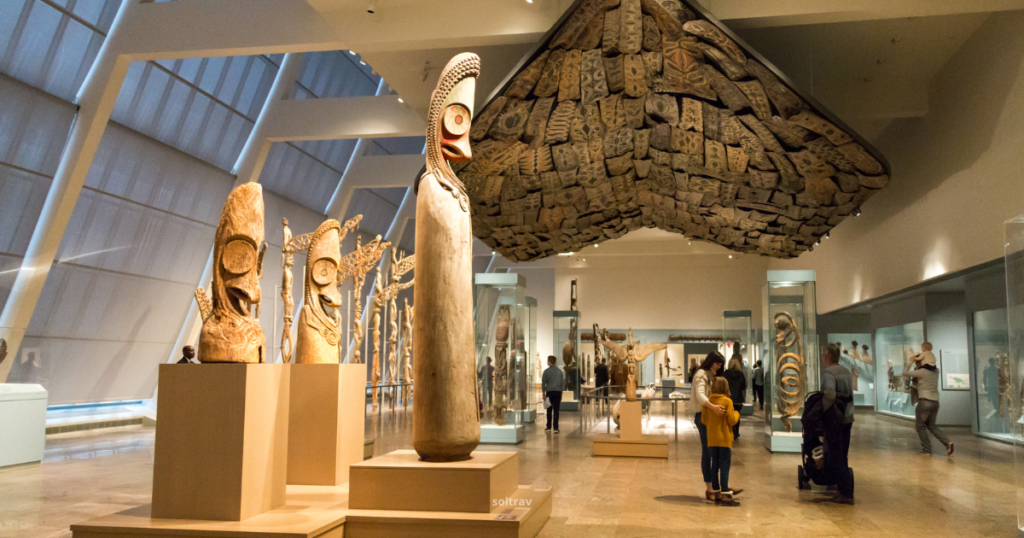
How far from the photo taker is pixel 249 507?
4.50 m

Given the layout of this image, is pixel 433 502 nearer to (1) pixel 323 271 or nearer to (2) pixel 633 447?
(1) pixel 323 271

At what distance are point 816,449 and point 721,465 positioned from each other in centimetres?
127

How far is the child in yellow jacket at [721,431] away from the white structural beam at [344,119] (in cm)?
815

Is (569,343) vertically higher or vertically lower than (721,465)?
higher

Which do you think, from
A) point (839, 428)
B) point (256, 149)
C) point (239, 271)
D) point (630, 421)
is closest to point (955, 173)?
point (839, 428)

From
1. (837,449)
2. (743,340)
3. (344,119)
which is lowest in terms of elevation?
(837,449)

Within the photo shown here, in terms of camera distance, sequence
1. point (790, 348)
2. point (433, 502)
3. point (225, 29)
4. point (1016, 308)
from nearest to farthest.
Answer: point (433, 502) < point (1016, 308) < point (225, 29) < point (790, 348)

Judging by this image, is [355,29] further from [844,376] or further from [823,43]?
[844,376]

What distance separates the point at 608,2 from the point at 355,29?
13.8ft

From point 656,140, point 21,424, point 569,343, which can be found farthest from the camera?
point 569,343

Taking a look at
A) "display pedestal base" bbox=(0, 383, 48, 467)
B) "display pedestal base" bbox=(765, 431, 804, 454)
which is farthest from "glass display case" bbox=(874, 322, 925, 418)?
"display pedestal base" bbox=(0, 383, 48, 467)

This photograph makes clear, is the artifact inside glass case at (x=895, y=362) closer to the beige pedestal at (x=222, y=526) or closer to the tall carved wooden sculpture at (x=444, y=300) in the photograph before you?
the tall carved wooden sculpture at (x=444, y=300)

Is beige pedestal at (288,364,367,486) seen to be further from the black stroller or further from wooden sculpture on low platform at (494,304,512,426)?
wooden sculpture on low platform at (494,304,512,426)

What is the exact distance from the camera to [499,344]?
12.0 meters
